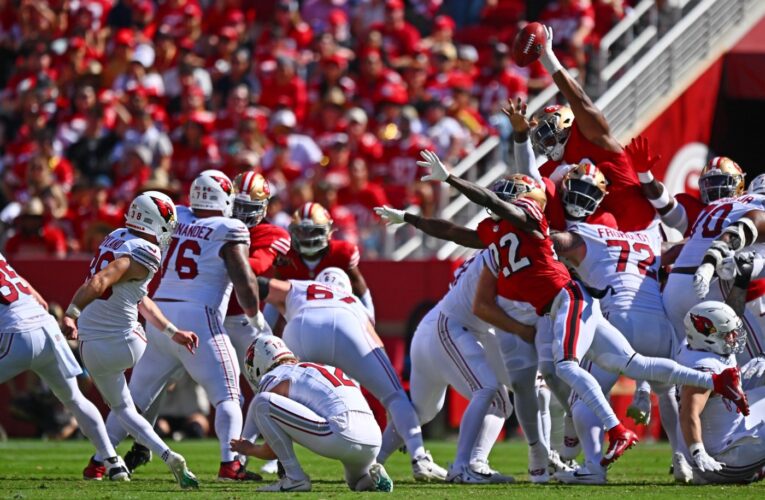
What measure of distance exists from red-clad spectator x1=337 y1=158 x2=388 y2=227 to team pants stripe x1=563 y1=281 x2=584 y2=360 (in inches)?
270

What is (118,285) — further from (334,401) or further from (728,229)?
(728,229)

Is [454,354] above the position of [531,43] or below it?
below

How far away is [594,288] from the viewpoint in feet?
33.1

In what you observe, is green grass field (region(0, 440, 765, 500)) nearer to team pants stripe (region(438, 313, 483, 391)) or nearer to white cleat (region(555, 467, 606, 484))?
white cleat (region(555, 467, 606, 484))

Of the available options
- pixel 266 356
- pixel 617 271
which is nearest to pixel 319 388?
pixel 266 356

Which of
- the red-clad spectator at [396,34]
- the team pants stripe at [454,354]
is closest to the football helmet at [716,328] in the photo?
the team pants stripe at [454,354]

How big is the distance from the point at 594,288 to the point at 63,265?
723cm

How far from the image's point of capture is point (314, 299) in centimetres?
1030

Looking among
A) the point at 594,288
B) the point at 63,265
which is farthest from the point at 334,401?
the point at 63,265

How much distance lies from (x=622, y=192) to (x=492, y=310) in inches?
70.1

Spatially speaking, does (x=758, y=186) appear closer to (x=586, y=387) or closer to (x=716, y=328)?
(x=716, y=328)

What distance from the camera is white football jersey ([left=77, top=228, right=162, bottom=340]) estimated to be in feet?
29.9

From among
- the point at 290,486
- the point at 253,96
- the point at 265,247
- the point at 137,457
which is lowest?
the point at 137,457

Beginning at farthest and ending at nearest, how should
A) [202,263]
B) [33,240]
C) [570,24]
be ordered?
[570,24] < [33,240] < [202,263]
